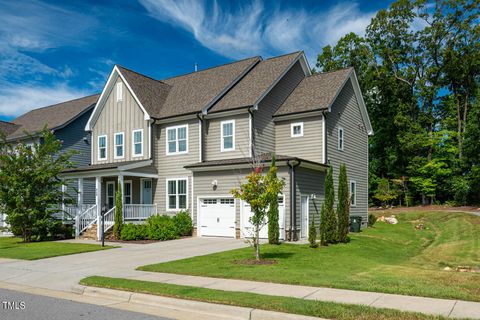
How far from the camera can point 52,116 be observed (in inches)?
1432

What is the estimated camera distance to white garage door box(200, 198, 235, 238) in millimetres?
22078

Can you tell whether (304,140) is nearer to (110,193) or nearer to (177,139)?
(177,139)

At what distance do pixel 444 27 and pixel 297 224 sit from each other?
31.9 m

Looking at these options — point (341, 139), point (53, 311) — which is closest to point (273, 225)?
point (341, 139)

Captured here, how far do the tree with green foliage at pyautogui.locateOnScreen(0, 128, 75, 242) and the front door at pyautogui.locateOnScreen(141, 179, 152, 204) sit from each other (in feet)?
14.4

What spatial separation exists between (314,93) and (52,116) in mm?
22483

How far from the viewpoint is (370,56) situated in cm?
4544

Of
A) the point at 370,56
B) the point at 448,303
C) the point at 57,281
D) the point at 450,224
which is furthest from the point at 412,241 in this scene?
the point at 370,56

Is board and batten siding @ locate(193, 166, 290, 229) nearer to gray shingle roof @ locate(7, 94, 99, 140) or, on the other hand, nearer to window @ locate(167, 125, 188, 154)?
window @ locate(167, 125, 188, 154)

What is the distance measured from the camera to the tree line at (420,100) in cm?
4112

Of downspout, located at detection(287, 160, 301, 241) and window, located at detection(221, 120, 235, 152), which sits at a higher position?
window, located at detection(221, 120, 235, 152)

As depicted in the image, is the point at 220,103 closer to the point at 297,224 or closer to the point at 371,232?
the point at 297,224

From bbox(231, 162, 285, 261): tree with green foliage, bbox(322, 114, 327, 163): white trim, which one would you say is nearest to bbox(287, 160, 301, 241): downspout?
bbox(322, 114, 327, 163): white trim

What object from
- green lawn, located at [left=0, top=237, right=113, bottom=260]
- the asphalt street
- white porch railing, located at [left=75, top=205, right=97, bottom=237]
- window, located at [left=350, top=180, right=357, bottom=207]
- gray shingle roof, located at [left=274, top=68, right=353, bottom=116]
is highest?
gray shingle roof, located at [left=274, top=68, right=353, bottom=116]
